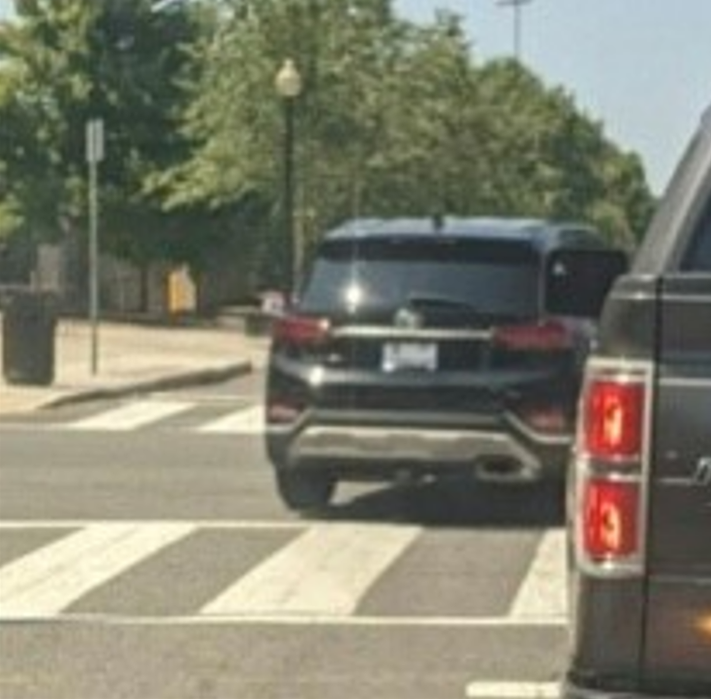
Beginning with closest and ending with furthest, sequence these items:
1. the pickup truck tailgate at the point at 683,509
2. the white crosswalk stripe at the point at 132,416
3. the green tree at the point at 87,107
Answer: the pickup truck tailgate at the point at 683,509 → the white crosswalk stripe at the point at 132,416 → the green tree at the point at 87,107

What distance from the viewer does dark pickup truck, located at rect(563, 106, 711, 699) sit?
4.97 m

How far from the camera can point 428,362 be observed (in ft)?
42.6

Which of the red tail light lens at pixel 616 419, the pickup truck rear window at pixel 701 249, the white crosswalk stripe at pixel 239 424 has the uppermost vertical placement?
the pickup truck rear window at pixel 701 249

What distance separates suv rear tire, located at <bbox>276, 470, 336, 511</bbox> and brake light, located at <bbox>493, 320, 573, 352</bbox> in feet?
4.95

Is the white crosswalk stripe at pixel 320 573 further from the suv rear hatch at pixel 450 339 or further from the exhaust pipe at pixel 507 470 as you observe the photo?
the suv rear hatch at pixel 450 339

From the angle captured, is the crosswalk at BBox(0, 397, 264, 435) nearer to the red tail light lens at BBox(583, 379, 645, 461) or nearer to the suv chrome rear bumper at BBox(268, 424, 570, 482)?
the suv chrome rear bumper at BBox(268, 424, 570, 482)

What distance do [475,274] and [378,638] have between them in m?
4.09

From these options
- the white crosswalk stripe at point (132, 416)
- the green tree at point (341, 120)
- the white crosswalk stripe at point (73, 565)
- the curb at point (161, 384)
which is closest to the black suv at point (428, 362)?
the white crosswalk stripe at point (73, 565)

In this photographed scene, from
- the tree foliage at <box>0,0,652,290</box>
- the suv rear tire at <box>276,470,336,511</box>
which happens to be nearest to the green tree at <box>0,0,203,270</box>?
the tree foliage at <box>0,0,652,290</box>

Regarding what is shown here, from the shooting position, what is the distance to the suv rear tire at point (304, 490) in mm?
13953

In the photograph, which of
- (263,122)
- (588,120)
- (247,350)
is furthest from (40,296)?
(588,120)

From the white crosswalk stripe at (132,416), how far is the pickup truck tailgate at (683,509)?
49.9ft

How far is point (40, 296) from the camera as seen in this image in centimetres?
2464

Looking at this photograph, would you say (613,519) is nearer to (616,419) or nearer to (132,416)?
(616,419)
